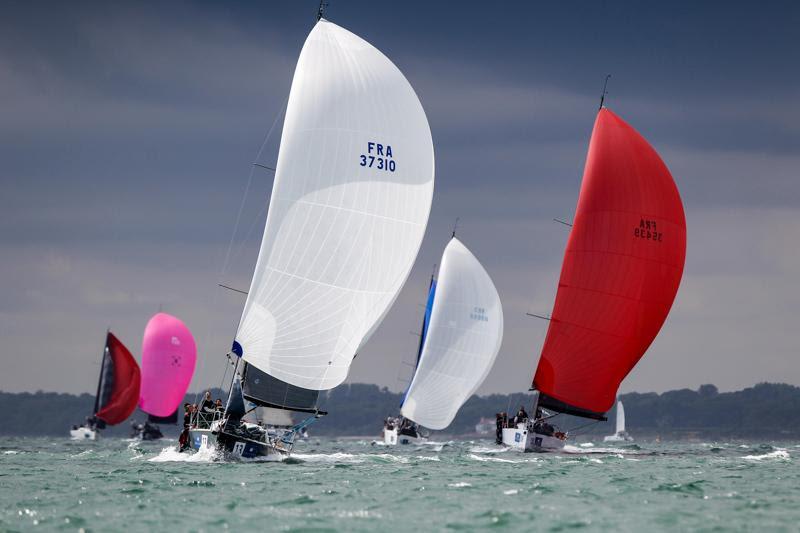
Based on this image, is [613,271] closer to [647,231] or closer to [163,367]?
[647,231]

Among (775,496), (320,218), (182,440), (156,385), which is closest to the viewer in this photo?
(775,496)

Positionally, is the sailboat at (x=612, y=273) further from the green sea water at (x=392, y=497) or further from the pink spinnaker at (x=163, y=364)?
the pink spinnaker at (x=163, y=364)

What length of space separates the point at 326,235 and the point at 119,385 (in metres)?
52.0

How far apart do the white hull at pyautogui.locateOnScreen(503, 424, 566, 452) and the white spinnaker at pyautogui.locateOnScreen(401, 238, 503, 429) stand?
574 inches

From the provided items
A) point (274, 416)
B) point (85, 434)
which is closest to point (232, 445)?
point (274, 416)

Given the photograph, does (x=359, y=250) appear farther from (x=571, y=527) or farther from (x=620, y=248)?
(x=571, y=527)

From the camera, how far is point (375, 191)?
30484 millimetres

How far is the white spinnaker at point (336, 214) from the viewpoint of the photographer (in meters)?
29.6

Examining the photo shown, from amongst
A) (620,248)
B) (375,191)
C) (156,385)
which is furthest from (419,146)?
(156,385)

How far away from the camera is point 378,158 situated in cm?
3061

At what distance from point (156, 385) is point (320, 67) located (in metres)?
49.3

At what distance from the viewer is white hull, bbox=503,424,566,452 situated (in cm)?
4050

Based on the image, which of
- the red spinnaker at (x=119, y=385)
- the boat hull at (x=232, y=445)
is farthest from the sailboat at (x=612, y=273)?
the red spinnaker at (x=119, y=385)

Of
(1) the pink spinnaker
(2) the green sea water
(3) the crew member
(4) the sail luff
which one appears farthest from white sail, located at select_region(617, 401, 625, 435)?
(2) the green sea water
